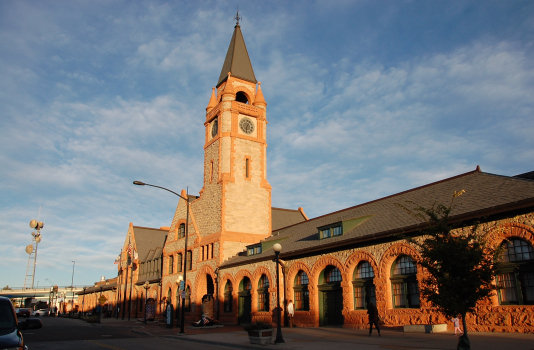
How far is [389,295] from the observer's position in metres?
21.3

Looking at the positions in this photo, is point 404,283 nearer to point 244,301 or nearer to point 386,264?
point 386,264

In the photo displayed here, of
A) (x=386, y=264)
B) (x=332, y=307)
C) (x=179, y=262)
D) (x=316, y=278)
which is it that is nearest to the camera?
(x=386, y=264)

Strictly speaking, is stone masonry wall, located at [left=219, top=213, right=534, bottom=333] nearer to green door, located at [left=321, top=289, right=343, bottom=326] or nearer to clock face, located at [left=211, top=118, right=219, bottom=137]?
green door, located at [left=321, top=289, right=343, bottom=326]

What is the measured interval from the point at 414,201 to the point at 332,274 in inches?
261

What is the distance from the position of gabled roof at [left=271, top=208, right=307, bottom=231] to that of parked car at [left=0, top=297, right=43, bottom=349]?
116 ft

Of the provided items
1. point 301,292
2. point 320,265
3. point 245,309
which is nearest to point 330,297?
point 320,265

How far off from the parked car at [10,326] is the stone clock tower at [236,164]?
28135 millimetres

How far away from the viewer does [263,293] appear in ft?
101

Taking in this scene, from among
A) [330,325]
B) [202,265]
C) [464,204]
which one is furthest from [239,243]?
[464,204]

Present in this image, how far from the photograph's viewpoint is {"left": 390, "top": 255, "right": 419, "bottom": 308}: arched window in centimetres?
2039

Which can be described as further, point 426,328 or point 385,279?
point 385,279

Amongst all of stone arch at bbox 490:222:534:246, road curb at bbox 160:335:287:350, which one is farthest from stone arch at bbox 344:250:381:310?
road curb at bbox 160:335:287:350

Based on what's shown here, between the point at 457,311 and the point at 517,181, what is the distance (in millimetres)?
10377

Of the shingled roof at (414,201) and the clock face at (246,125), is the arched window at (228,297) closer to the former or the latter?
the shingled roof at (414,201)
